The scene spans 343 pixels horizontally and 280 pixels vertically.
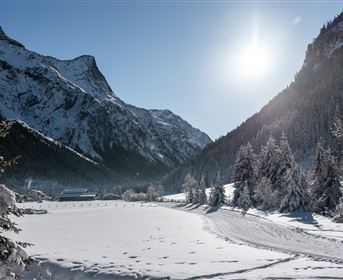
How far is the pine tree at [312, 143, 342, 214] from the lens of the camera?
53.2m

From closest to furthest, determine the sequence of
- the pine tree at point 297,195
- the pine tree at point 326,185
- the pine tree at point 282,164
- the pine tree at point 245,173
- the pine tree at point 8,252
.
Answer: the pine tree at point 8,252 < the pine tree at point 326,185 < the pine tree at point 297,195 < the pine tree at point 282,164 < the pine tree at point 245,173

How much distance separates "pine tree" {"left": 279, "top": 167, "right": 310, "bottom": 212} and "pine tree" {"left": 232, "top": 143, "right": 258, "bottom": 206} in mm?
19073

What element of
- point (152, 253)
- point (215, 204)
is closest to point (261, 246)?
point (152, 253)

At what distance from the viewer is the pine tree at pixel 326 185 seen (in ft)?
175

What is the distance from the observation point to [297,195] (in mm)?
54406

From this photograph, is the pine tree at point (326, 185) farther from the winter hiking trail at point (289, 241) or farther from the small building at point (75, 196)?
the small building at point (75, 196)

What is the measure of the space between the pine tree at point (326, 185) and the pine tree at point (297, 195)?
1.43 meters

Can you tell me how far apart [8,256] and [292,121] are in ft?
576

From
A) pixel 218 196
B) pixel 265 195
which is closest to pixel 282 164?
pixel 265 195

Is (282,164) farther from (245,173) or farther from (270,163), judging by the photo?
(245,173)

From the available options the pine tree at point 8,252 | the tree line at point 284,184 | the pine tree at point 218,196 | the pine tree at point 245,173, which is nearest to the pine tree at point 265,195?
the tree line at point 284,184

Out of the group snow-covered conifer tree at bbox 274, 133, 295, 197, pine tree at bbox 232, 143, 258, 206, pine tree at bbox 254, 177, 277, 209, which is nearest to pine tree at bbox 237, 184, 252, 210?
pine tree at bbox 254, 177, 277, 209

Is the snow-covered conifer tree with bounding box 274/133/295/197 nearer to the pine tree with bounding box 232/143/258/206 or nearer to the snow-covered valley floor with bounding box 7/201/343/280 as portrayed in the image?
the pine tree with bounding box 232/143/258/206

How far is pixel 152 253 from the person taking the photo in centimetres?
2505
